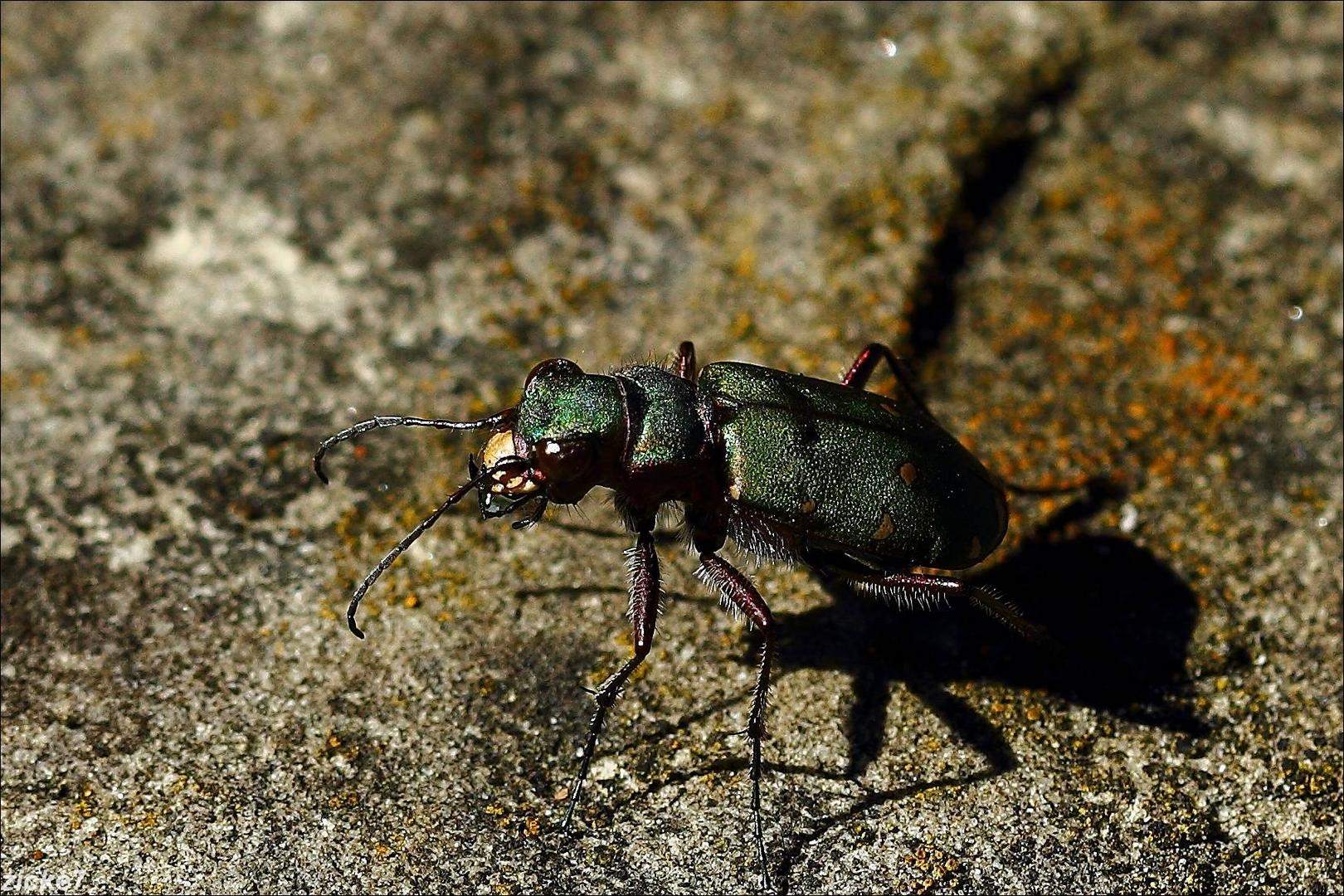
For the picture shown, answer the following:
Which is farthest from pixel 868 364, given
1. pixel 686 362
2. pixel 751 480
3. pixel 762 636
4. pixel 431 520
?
pixel 431 520

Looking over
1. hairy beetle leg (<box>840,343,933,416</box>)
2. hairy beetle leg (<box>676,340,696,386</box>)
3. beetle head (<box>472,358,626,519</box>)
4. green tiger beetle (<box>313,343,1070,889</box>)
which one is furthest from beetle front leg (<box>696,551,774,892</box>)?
hairy beetle leg (<box>840,343,933,416</box>)

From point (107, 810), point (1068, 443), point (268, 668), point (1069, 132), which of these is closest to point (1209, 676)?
point (1068, 443)

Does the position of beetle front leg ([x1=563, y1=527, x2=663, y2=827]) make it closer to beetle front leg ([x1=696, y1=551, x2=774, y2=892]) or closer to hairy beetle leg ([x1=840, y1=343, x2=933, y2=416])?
beetle front leg ([x1=696, y1=551, x2=774, y2=892])

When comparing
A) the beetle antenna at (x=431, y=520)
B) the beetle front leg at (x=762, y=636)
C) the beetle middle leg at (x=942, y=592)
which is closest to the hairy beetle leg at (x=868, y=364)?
the beetle middle leg at (x=942, y=592)

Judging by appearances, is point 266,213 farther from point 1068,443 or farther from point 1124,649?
point 1124,649

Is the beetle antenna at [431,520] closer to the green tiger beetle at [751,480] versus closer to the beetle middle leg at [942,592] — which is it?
the green tiger beetle at [751,480]

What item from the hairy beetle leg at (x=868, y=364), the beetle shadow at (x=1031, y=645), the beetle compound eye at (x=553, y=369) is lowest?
the beetle shadow at (x=1031, y=645)

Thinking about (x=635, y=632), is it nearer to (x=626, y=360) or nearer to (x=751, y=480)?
(x=751, y=480)
